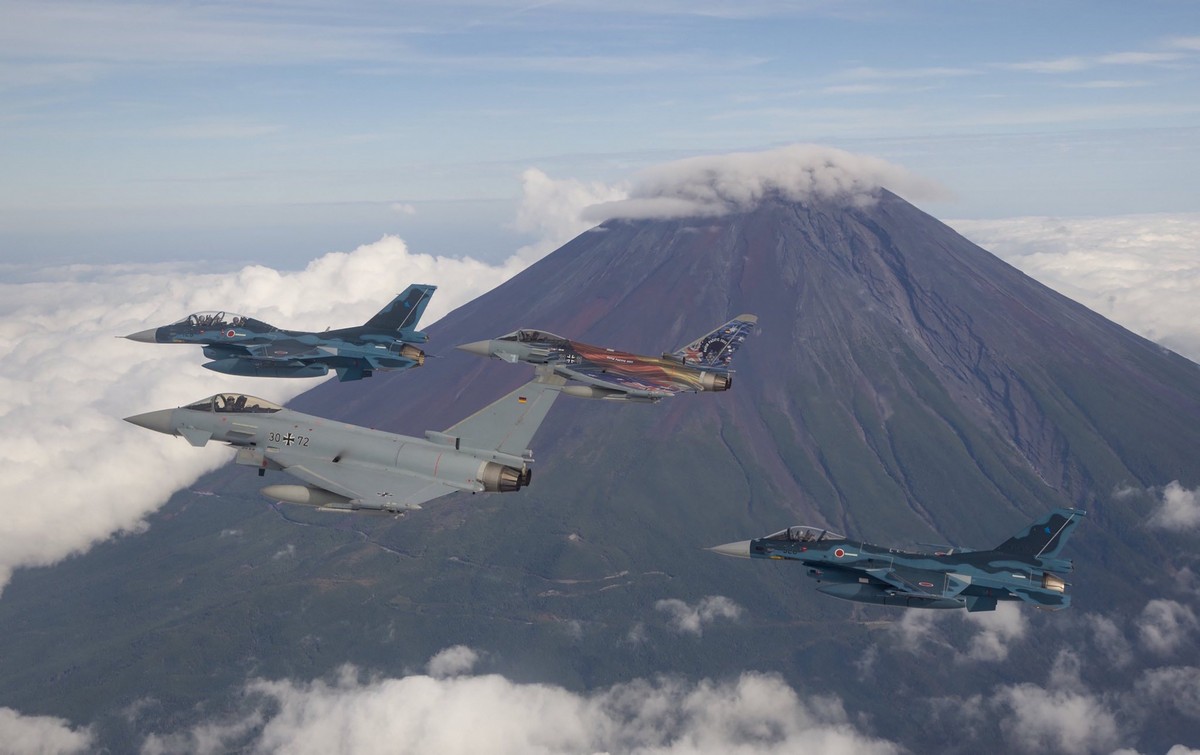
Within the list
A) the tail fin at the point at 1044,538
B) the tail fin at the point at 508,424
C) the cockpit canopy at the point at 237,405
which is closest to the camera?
the tail fin at the point at 508,424

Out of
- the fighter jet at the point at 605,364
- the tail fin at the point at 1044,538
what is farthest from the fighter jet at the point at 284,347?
the tail fin at the point at 1044,538

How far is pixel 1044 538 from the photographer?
7906 centimetres

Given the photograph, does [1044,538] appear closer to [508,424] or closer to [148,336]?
[508,424]

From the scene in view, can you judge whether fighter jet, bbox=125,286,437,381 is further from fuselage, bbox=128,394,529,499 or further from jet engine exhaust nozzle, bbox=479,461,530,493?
jet engine exhaust nozzle, bbox=479,461,530,493

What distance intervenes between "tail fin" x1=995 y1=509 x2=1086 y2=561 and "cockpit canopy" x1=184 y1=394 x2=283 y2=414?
60611mm

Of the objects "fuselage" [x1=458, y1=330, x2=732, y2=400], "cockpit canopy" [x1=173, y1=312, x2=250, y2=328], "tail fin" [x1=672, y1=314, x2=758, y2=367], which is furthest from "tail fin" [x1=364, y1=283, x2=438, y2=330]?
"tail fin" [x1=672, y1=314, x2=758, y2=367]

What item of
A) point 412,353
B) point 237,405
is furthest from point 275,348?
point 237,405

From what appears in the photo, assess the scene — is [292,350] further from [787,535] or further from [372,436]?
[787,535]

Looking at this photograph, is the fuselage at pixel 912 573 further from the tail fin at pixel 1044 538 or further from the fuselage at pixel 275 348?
the fuselage at pixel 275 348

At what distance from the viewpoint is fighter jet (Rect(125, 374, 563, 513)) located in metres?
56.6

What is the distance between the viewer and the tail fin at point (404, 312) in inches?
3236

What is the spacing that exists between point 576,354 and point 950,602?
4252 centimetres

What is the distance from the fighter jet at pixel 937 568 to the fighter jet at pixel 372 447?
2525cm

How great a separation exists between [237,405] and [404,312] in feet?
70.8
